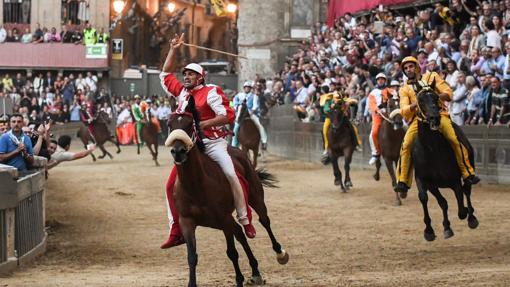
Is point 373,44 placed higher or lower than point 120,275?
higher

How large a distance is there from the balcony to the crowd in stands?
1.18ft

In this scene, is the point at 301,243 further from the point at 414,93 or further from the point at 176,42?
the point at 176,42

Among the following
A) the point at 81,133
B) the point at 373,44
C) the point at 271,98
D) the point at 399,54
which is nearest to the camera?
the point at 399,54

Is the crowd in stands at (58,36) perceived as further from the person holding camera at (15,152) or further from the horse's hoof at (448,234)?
the horse's hoof at (448,234)

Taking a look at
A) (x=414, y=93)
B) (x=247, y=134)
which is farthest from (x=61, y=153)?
(x=247, y=134)

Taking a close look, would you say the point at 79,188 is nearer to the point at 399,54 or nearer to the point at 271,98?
the point at 399,54

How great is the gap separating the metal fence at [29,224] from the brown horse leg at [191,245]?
3.07m

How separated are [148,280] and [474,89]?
1302 cm

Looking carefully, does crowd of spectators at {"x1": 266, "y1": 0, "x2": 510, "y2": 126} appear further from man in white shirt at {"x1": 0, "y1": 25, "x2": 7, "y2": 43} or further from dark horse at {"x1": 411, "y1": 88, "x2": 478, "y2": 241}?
man in white shirt at {"x1": 0, "y1": 25, "x2": 7, "y2": 43}

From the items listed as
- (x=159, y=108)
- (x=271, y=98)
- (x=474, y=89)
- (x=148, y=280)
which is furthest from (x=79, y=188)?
(x=159, y=108)

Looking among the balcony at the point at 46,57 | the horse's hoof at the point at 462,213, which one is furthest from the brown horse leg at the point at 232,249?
the balcony at the point at 46,57

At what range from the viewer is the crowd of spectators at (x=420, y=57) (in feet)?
76.6

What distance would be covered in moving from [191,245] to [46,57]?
154 ft

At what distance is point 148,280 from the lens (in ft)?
39.0
